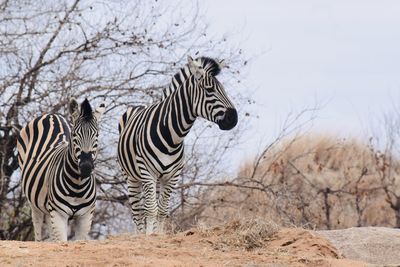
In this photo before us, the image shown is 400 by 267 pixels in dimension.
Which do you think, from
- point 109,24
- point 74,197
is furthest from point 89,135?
point 109,24

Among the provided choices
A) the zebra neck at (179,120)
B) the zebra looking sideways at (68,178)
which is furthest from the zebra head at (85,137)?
the zebra neck at (179,120)

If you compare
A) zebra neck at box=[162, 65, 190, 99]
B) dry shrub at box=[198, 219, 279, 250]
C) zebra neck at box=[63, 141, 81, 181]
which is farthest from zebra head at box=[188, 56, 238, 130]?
dry shrub at box=[198, 219, 279, 250]

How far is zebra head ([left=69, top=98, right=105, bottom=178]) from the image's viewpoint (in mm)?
11188

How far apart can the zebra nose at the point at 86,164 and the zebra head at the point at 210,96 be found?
1.56 m

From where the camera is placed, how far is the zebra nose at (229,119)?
1137cm

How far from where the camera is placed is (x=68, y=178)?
11617 millimetres

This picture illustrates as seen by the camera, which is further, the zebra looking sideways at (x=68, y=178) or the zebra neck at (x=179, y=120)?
the zebra neck at (x=179, y=120)

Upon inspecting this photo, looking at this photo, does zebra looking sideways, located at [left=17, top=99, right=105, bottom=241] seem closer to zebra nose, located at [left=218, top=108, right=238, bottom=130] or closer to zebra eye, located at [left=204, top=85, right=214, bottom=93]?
zebra eye, located at [left=204, top=85, right=214, bottom=93]

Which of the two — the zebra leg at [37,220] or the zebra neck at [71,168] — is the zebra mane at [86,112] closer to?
the zebra neck at [71,168]

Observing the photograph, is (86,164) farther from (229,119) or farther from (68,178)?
(229,119)

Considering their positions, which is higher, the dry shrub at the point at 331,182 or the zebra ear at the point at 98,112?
the dry shrub at the point at 331,182

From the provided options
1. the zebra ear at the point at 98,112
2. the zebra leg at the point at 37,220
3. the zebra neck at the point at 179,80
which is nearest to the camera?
the zebra ear at the point at 98,112

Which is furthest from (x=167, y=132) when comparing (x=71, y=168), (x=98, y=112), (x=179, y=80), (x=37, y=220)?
(x=37, y=220)

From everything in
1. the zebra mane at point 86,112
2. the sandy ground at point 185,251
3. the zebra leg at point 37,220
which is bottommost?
the sandy ground at point 185,251
